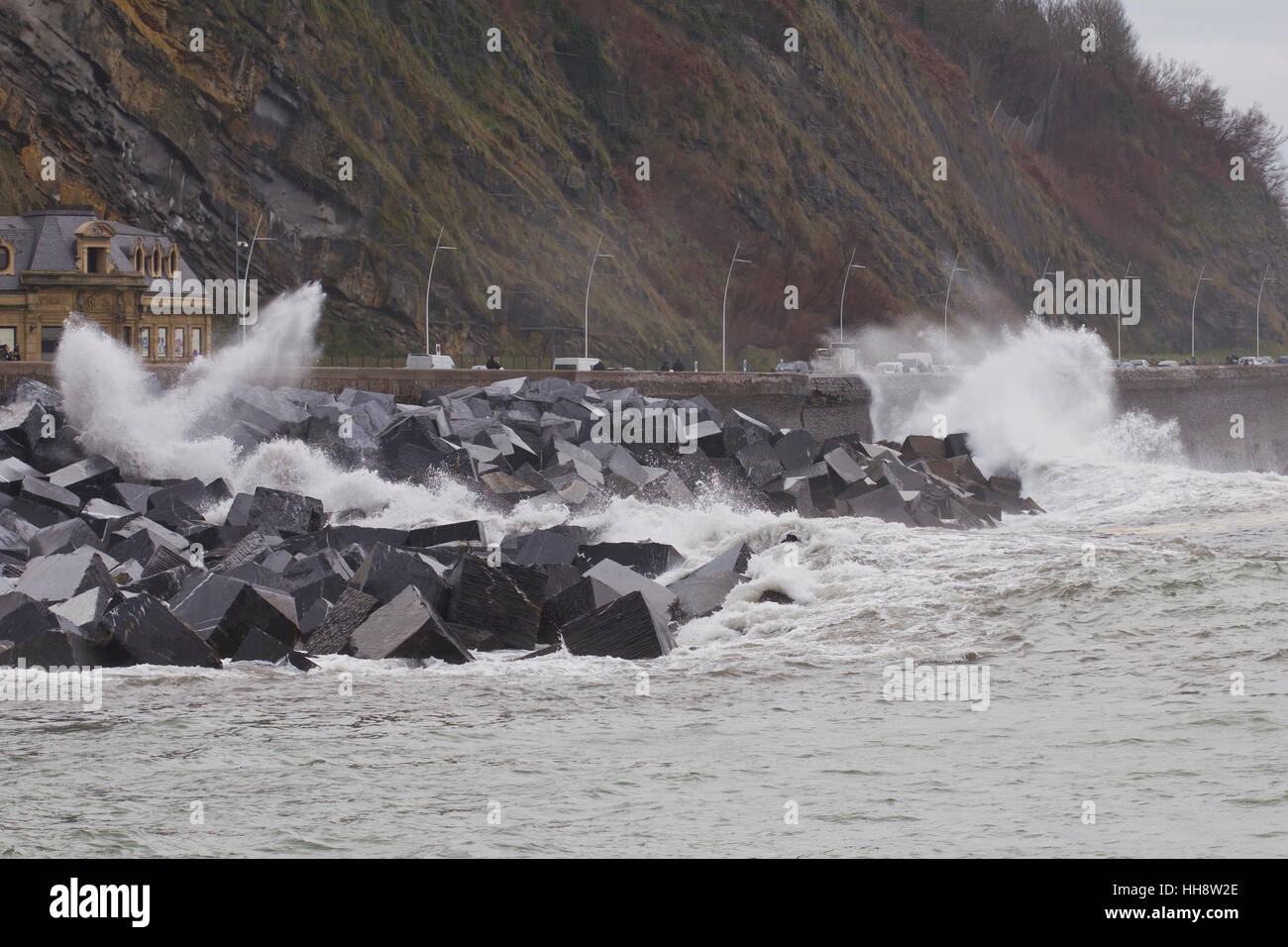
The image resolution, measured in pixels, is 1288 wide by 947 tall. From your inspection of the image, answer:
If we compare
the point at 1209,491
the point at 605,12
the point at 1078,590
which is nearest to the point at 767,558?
the point at 1078,590

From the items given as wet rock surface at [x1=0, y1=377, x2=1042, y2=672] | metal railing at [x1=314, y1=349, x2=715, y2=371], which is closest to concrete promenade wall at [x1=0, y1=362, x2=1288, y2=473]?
wet rock surface at [x1=0, y1=377, x2=1042, y2=672]

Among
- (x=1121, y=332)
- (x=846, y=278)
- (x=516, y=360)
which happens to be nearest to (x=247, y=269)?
(x=516, y=360)

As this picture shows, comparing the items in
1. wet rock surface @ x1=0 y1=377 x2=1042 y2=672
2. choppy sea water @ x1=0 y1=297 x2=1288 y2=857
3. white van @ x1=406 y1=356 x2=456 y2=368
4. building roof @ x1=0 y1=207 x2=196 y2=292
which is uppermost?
building roof @ x1=0 y1=207 x2=196 y2=292

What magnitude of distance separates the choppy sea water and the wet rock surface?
532mm

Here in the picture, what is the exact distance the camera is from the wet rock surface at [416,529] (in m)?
13.9

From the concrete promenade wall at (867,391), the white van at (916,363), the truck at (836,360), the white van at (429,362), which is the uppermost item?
the truck at (836,360)

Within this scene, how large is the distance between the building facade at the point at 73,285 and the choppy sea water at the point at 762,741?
3286 centimetres

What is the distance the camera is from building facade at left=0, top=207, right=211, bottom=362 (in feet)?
146

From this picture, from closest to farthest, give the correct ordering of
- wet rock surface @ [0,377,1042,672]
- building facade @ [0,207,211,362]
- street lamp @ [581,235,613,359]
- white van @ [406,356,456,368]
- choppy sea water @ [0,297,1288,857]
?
choppy sea water @ [0,297,1288,857] → wet rock surface @ [0,377,1042,672] → white van @ [406,356,456,368] → building facade @ [0,207,211,362] → street lamp @ [581,235,613,359]

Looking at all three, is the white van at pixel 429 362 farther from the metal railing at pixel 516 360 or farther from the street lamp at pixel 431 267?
the street lamp at pixel 431 267

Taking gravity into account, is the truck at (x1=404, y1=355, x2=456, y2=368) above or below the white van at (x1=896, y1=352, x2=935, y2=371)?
below

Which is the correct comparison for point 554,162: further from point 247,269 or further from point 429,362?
point 429,362

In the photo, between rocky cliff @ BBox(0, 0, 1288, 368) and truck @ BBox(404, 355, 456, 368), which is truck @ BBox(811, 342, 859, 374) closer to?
rocky cliff @ BBox(0, 0, 1288, 368)

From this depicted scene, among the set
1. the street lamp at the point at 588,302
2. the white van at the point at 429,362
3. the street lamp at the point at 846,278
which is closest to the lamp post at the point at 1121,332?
the street lamp at the point at 846,278
